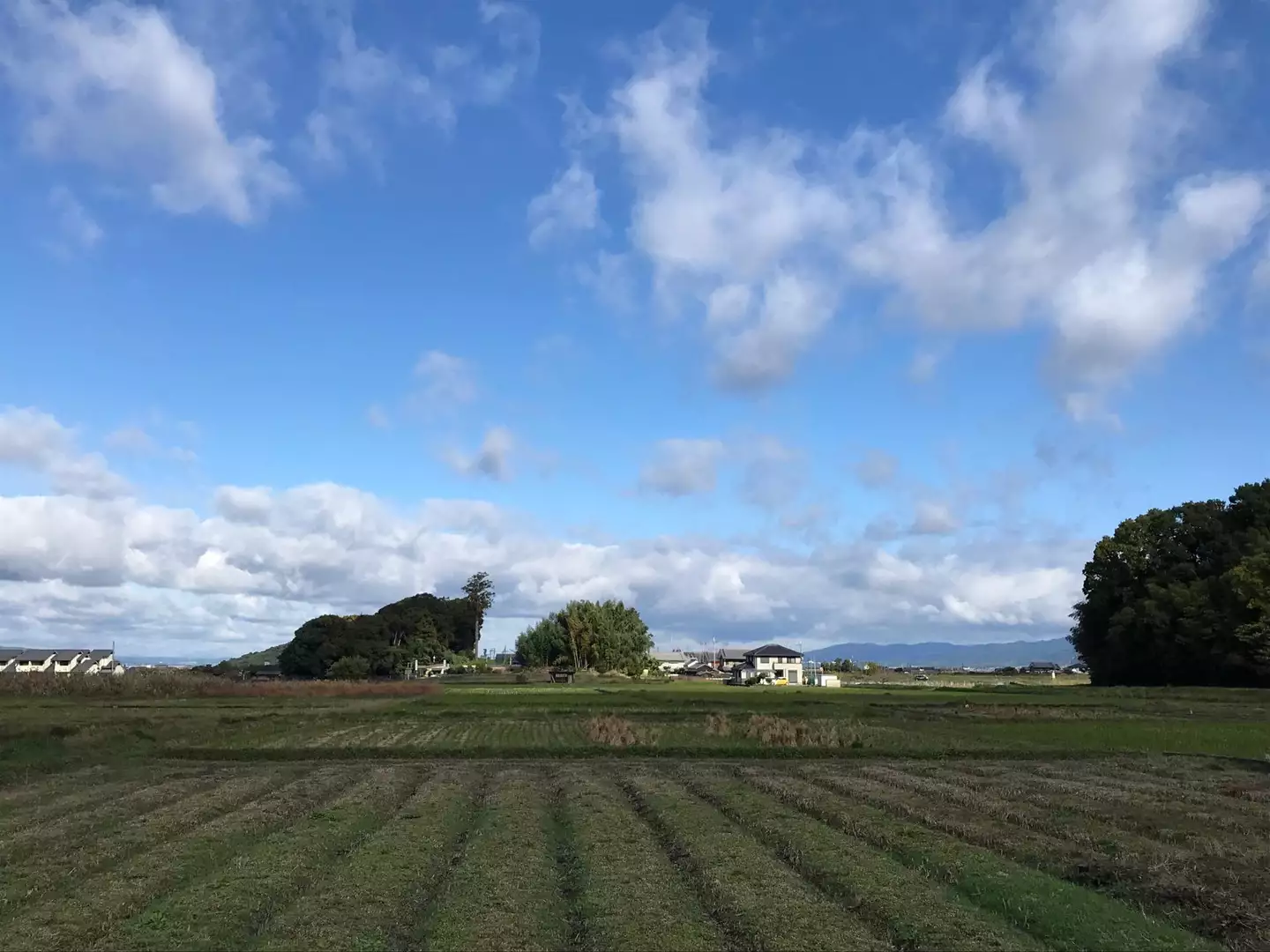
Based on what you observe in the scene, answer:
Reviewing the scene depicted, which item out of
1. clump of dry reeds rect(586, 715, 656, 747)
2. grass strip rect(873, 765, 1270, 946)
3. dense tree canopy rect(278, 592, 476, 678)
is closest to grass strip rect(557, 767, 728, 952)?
grass strip rect(873, 765, 1270, 946)

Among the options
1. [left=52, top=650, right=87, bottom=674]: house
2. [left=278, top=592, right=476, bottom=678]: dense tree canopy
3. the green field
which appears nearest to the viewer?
the green field

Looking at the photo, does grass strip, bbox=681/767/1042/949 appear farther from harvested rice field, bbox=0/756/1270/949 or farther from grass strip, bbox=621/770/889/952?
grass strip, bbox=621/770/889/952

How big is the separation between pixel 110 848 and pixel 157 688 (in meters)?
76.2

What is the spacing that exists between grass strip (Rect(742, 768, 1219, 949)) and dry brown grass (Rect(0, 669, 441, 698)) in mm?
73874

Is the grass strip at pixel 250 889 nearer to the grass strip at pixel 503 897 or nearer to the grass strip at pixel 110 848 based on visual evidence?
the grass strip at pixel 110 848

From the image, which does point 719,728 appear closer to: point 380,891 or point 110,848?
point 110,848

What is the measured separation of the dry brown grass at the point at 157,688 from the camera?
7950cm

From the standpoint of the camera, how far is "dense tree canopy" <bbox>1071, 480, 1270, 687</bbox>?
3546 inches

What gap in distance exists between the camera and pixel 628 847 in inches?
645

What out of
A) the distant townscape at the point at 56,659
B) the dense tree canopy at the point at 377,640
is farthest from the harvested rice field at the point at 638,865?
the distant townscape at the point at 56,659

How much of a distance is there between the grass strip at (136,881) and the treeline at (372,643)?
130 m

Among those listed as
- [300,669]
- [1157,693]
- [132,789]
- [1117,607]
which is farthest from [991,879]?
[300,669]

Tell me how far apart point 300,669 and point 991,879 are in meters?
168

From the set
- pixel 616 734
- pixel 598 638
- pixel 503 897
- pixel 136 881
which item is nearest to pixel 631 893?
pixel 503 897
